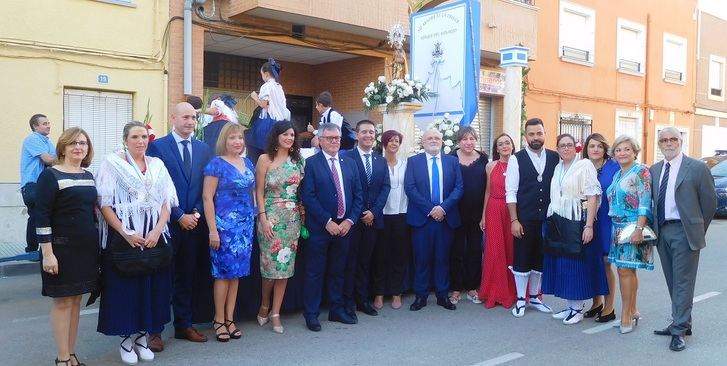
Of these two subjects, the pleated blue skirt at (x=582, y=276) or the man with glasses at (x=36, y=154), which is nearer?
the pleated blue skirt at (x=582, y=276)

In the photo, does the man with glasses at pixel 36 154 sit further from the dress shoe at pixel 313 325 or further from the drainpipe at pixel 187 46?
the dress shoe at pixel 313 325

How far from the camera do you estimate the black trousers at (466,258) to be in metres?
7.15

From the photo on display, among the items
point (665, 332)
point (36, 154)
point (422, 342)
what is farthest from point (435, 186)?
point (36, 154)

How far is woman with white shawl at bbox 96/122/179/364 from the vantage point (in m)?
4.77

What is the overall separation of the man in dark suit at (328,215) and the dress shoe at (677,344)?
2.80 metres

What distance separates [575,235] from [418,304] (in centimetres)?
178

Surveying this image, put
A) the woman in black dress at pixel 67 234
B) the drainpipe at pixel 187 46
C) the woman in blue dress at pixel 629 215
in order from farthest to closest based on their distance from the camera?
the drainpipe at pixel 187 46
the woman in blue dress at pixel 629 215
the woman in black dress at pixel 67 234

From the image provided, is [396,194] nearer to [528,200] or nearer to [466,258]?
[466,258]

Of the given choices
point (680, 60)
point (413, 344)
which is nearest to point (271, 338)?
point (413, 344)

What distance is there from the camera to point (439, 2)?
37.7 feet

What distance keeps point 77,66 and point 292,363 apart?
7500 millimetres

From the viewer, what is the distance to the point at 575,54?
18938 millimetres

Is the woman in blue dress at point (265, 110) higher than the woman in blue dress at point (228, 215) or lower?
higher

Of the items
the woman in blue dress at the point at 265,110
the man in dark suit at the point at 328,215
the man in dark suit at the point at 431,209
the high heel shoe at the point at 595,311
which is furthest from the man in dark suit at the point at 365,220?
the high heel shoe at the point at 595,311
